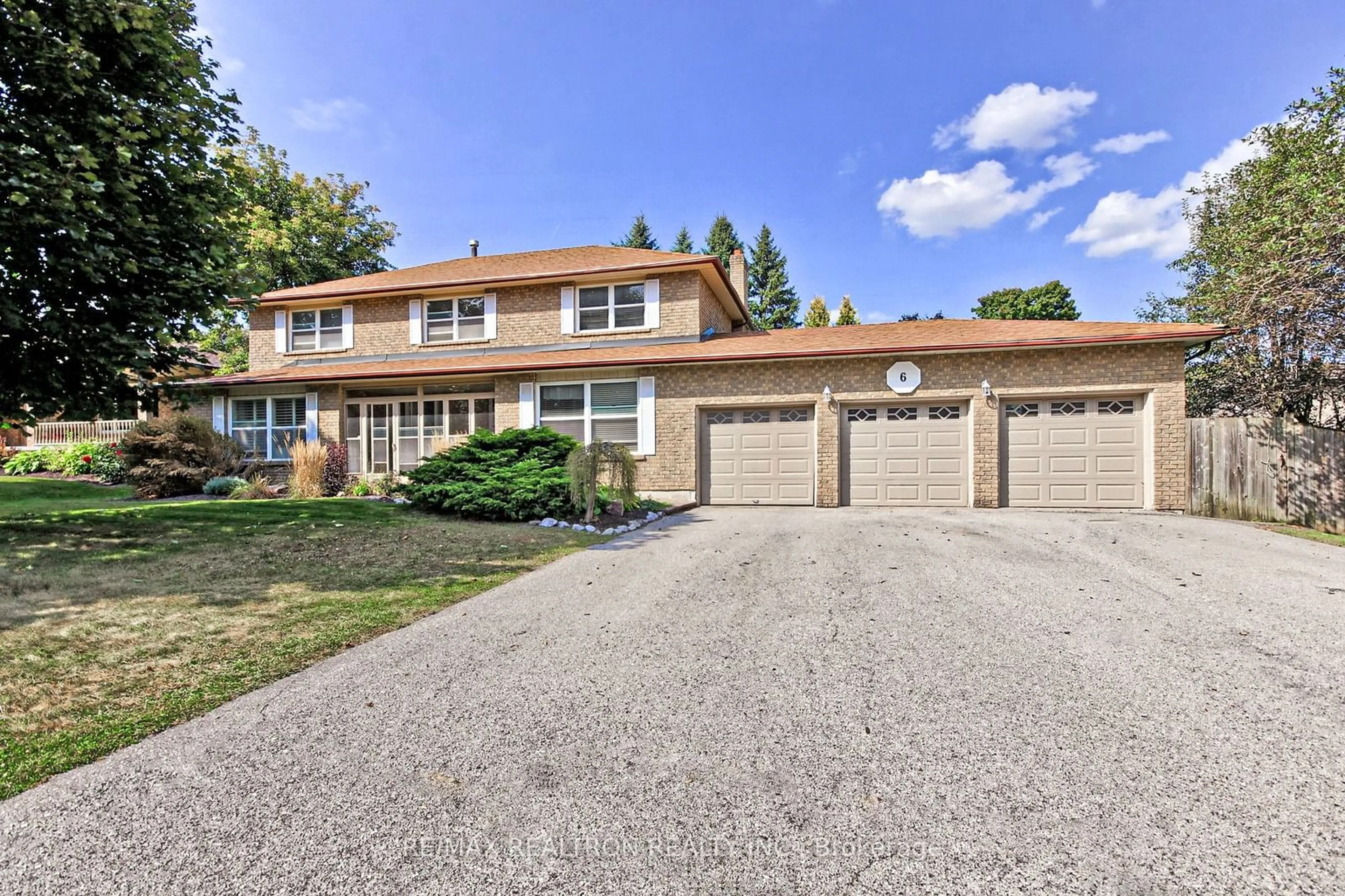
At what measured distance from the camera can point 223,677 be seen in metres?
3.07

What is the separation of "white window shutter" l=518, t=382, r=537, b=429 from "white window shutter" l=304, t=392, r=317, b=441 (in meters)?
5.48

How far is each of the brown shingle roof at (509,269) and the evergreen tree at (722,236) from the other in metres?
24.8

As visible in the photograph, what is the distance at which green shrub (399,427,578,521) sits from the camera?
354 inches

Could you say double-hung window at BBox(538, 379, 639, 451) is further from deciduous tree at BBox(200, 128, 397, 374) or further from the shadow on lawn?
deciduous tree at BBox(200, 128, 397, 374)

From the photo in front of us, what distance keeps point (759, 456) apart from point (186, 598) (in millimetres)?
9599

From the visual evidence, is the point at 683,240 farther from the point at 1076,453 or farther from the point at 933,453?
the point at 1076,453

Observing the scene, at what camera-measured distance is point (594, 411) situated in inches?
512

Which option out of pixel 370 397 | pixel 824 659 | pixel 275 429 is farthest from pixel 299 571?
pixel 275 429

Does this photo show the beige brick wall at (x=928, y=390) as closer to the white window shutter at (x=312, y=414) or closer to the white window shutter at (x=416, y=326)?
the white window shutter at (x=416, y=326)

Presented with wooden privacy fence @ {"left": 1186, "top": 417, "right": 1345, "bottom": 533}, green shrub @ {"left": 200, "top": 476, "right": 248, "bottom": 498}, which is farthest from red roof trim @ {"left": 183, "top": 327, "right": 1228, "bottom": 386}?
green shrub @ {"left": 200, "top": 476, "right": 248, "bottom": 498}

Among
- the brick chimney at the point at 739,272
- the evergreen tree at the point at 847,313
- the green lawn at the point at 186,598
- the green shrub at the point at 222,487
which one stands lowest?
the green lawn at the point at 186,598

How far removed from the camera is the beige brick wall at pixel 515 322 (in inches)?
542

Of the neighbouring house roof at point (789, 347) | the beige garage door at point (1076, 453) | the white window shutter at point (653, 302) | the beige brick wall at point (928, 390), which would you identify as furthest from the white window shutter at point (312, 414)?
the beige garage door at point (1076, 453)

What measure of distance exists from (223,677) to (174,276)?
6186mm
